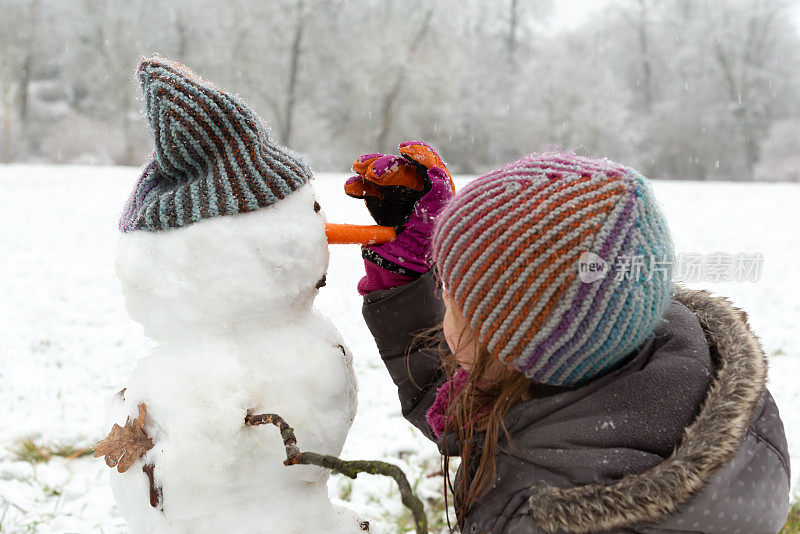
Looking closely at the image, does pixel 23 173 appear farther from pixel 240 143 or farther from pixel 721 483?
pixel 721 483

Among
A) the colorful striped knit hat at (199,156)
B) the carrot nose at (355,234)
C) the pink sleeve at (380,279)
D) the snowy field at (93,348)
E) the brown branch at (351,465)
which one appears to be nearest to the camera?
the brown branch at (351,465)

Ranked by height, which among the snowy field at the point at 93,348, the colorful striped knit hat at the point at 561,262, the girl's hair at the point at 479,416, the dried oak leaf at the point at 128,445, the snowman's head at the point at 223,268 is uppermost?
the colorful striped knit hat at the point at 561,262

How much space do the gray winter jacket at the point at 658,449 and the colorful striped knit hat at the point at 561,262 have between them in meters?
0.08

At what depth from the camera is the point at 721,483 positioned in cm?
101

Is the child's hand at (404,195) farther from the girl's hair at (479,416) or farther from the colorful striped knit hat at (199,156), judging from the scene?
the girl's hair at (479,416)

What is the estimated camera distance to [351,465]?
3.41 feet

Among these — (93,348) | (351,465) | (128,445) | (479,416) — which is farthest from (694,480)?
(93,348)

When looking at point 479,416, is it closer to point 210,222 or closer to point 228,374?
point 228,374

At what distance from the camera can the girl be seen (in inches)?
39.6

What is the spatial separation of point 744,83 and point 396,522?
25.6 meters

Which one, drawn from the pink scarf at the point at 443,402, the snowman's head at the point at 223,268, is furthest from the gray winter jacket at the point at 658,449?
the snowman's head at the point at 223,268

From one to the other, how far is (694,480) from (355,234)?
2.78 ft

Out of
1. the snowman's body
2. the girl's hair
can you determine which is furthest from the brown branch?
the girl's hair

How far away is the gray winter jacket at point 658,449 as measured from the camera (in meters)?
1.01
